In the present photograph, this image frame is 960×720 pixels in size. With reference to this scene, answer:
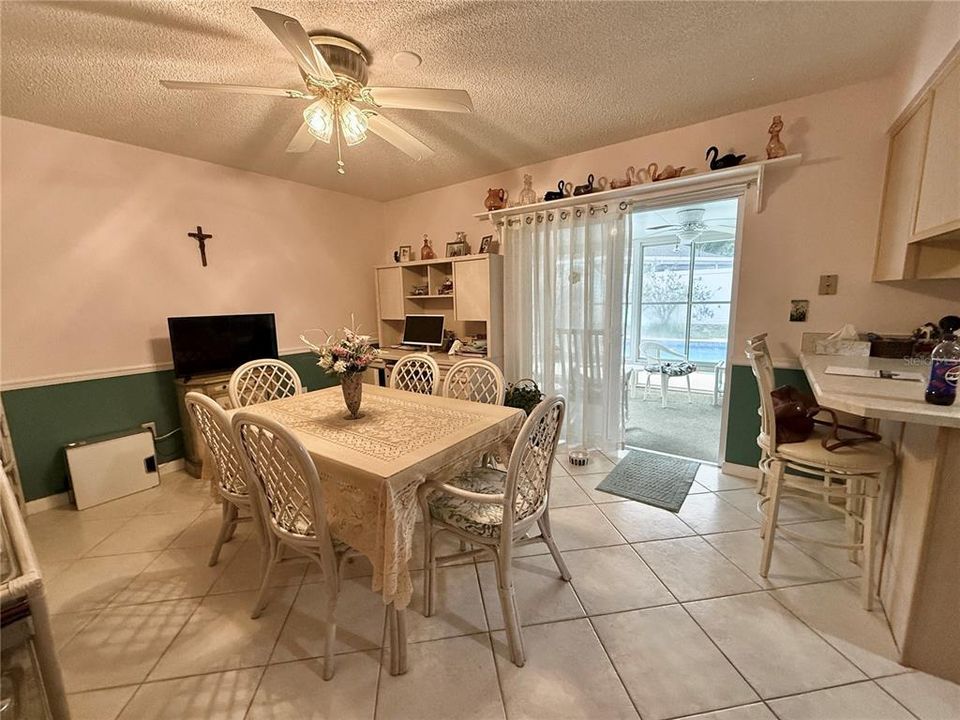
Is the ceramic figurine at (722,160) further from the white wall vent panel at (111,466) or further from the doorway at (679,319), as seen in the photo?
the white wall vent panel at (111,466)

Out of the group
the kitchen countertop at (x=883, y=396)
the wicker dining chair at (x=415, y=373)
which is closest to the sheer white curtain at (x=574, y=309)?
the wicker dining chair at (x=415, y=373)

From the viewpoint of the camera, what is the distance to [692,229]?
4.38 m

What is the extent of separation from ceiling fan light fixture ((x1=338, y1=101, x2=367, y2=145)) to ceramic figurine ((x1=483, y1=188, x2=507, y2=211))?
1.69 metres

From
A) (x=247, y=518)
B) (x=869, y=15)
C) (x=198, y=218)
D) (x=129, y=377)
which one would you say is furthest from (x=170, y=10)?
(x=869, y=15)

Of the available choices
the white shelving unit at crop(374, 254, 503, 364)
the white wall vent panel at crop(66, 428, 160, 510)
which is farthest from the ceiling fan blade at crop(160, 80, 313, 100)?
the white wall vent panel at crop(66, 428, 160, 510)

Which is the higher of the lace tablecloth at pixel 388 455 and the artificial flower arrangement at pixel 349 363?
the artificial flower arrangement at pixel 349 363

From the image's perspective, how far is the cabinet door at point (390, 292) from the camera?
4035 mm

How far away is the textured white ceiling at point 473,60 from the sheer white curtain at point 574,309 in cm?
69

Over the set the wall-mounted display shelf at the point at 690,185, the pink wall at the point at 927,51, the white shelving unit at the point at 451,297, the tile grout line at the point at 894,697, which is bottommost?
the tile grout line at the point at 894,697

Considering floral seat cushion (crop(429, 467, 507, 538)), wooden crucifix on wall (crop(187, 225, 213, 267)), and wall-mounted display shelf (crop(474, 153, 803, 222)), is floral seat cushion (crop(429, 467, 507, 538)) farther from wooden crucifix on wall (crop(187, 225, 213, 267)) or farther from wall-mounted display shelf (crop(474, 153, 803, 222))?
wooden crucifix on wall (crop(187, 225, 213, 267))

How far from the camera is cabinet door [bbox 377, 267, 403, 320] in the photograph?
13.2 feet

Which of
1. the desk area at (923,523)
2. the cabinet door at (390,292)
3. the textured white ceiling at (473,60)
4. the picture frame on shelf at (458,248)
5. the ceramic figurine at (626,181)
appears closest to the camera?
the desk area at (923,523)

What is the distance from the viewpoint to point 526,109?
2346 mm

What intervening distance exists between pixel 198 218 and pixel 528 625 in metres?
3.62
